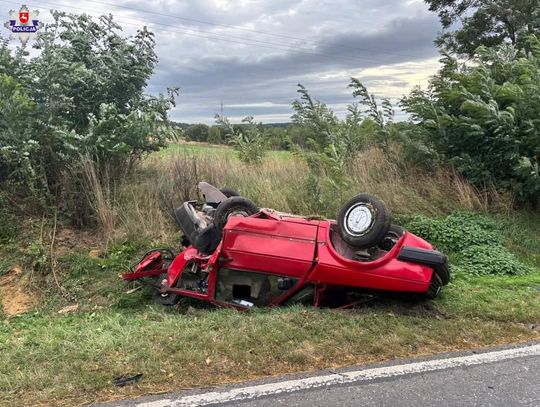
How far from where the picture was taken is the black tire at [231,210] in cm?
547

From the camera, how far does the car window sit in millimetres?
5051

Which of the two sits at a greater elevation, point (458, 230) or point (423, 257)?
point (423, 257)

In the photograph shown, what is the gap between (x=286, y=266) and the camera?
4875 mm

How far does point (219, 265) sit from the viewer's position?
5102 millimetres

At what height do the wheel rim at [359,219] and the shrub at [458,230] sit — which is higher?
the wheel rim at [359,219]

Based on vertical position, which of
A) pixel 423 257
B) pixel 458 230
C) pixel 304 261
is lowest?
pixel 458 230

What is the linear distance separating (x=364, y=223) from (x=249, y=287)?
1417 millimetres

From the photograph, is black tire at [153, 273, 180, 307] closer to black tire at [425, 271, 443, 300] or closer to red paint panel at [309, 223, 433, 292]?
red paint panel at [309, 223, 433, 292]

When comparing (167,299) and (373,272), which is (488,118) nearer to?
(373,272)

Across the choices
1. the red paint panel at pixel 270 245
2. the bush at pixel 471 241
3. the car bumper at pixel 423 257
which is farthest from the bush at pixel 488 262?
the red paint panel at pixel 270 245

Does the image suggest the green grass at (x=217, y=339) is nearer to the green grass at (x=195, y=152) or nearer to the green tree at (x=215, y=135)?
the green grass at (x=195, y=152)

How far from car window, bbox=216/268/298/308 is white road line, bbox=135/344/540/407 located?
154cm

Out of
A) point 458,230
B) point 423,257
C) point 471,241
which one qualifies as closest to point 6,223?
point 423,257

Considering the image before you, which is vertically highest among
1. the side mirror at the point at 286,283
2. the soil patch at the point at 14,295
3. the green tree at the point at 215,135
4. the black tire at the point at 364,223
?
the green tree at the point at 215,135
